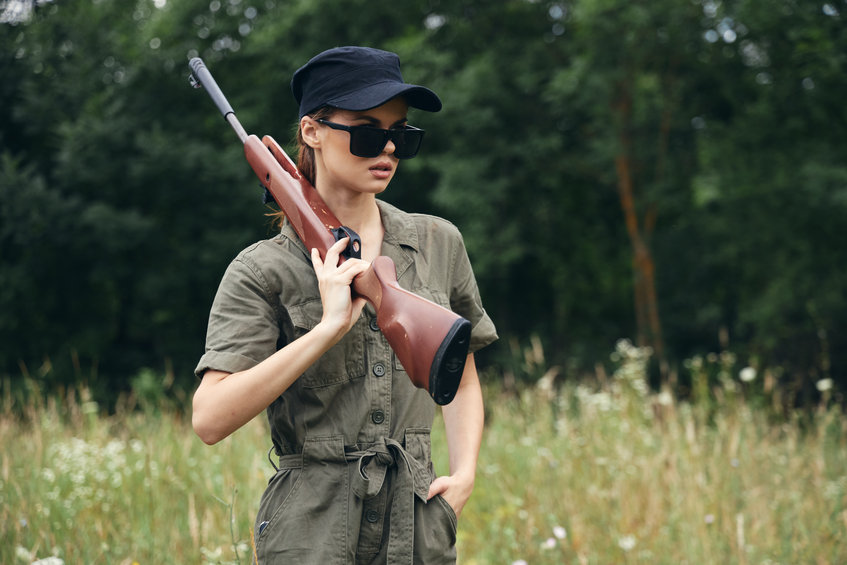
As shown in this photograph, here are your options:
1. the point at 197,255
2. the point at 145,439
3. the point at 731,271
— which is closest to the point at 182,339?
the point at 197,255

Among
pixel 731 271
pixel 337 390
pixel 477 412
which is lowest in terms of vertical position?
pixel 731 271

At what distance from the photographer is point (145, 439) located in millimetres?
5027

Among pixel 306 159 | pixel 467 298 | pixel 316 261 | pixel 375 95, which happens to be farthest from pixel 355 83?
pixel 467 298

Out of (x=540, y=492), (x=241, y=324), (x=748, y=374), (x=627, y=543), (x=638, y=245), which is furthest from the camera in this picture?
(x=638, y=245)

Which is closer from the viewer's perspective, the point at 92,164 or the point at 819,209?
the point at 819,209

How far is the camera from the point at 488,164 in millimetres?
15750

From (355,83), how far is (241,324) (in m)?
0.61

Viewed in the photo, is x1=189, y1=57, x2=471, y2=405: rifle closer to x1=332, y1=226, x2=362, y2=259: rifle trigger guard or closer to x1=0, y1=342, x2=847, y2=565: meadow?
x1=332, y1=226, x2=362, y2=259: rifle trigger guard

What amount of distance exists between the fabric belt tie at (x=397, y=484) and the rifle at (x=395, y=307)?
22 cm

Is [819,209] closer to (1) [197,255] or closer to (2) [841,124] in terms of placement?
(2) [841,124]

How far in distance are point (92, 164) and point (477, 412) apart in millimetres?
15312

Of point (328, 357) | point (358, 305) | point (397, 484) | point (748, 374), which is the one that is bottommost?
point (748, 374)

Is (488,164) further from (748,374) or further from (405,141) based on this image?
(405,141)

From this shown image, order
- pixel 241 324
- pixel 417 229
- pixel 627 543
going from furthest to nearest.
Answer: pixel 627 543 → pixel 417 229 → pixel 241 324
